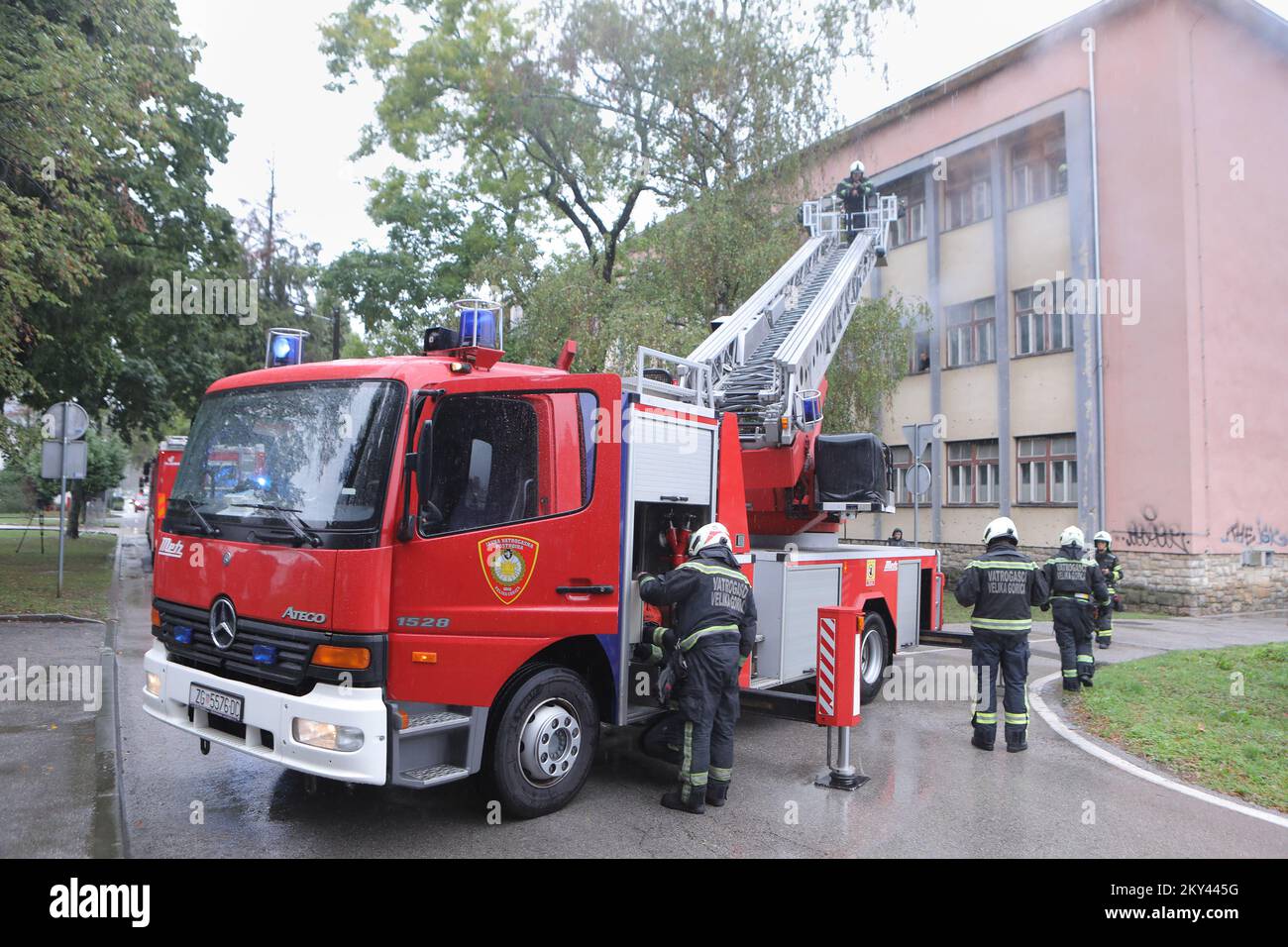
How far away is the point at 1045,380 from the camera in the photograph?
752 inches

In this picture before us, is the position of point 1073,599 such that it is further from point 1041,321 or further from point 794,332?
point 1041,321

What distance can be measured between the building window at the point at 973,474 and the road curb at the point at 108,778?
56.4ft

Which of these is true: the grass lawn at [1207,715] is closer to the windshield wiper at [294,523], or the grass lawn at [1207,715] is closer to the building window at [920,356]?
the windshield wiper at [294,523]

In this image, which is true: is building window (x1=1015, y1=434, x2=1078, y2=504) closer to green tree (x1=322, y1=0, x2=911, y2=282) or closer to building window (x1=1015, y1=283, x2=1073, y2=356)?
building window (x1=1015, y1=283, x2=1073, y2=356)

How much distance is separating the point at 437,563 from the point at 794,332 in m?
5.12

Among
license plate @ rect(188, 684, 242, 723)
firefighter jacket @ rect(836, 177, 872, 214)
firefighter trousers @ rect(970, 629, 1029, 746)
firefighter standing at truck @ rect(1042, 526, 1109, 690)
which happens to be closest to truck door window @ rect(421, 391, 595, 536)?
license plate @ rect(188, 684, 242, 723)

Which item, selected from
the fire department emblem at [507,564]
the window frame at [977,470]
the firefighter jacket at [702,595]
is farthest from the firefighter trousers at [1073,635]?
the window frame at [977,470]

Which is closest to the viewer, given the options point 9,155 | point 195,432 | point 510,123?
point 195,432

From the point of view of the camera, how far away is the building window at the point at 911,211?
22250mm

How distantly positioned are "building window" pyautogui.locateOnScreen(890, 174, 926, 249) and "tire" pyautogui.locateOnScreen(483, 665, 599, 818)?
1935 centimetres

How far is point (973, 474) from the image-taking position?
20781 mm
